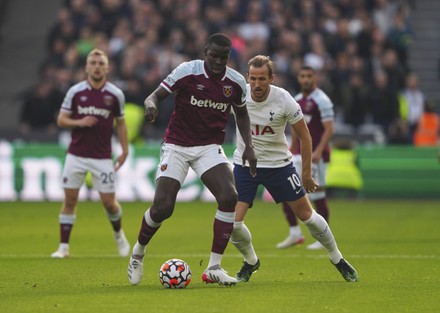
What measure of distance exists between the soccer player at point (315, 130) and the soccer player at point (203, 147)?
194 inches

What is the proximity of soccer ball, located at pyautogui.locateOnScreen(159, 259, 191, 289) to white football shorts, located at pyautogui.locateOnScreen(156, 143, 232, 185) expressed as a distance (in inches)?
31.2

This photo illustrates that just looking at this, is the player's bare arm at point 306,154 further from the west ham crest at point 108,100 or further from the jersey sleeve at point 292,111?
the west ham crest at point 108,100

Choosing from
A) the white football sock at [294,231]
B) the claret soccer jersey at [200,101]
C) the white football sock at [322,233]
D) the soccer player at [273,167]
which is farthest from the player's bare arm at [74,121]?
the white football sock at [322,233]

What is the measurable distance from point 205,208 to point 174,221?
2.76 metres

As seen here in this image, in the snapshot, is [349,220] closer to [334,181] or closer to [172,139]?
[334,181]

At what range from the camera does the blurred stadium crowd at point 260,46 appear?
27.0 metres

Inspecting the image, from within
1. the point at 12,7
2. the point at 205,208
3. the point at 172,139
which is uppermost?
the point at 172,139

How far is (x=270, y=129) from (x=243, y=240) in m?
1.25

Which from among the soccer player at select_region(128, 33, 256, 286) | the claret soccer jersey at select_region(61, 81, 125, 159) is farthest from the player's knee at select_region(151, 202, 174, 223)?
the claret soccer jersey at select_region(61, 81, 125, 159)

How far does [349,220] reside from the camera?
68.0ft

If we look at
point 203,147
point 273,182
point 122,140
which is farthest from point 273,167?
point 122,140

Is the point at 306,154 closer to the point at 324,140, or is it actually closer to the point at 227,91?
the point at 227,91

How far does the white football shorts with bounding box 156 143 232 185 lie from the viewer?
11.0 metres

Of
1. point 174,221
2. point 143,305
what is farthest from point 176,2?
point 143,305
